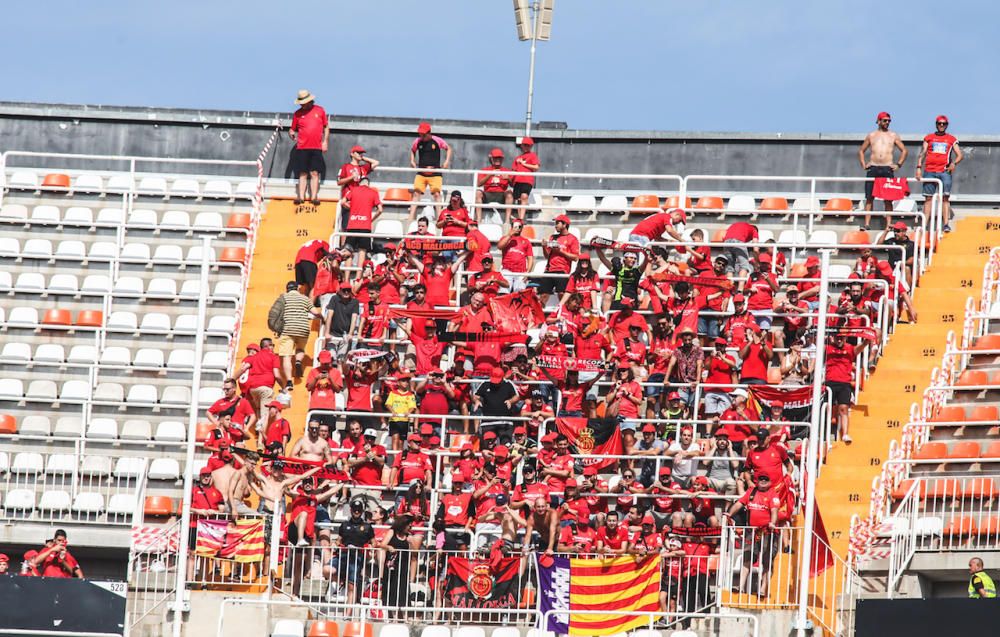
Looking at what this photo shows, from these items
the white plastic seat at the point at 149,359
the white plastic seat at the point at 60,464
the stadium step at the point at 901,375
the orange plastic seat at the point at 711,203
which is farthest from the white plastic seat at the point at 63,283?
the stadium step at the point at 901,375

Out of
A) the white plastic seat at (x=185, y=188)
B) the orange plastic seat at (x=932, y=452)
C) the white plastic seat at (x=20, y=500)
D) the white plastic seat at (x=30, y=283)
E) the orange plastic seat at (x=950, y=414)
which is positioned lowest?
the white plastic seat at (x=20, y=500)

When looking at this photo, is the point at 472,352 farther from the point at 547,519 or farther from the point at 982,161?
the point at 982,161

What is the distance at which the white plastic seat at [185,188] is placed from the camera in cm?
3057

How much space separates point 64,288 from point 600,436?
8.48 metres

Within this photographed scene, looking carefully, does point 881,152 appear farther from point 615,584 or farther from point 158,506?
point 158,506

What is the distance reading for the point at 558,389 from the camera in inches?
1009

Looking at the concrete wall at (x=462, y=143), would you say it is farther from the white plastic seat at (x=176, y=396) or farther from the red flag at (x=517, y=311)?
the white plastic seat at (x=176, y=396)

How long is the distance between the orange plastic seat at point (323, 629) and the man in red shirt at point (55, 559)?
2.92 m

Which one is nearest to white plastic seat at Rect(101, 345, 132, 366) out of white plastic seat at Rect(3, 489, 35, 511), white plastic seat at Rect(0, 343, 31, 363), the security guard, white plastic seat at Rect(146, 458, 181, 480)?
white plastic seat at Rect(0, 343, 31, 363)

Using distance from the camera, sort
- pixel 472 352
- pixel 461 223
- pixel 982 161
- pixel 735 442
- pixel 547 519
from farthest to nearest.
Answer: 1. pixel 982 161
2. pixel 461 223
3. pixel 472 352
4. pixel 735 442
5. pixel 547 519

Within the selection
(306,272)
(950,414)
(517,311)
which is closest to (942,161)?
(950,414)

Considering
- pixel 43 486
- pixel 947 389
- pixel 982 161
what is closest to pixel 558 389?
pixel 947 389

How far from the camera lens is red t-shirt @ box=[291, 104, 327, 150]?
3078 cm

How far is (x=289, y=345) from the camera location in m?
27.0
